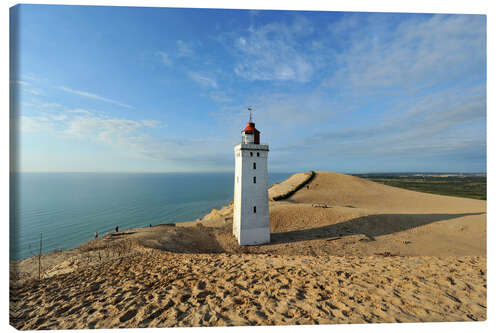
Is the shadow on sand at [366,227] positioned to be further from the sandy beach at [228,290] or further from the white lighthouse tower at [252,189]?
the sandy beach at [228,290]

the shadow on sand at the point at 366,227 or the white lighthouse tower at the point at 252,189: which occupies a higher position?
the white lighthouse tower at the point at 252,189

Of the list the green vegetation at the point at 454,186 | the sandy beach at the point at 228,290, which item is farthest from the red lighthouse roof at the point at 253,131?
the green vegetation at the point at 454,186

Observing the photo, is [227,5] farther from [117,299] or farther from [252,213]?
[252,213]

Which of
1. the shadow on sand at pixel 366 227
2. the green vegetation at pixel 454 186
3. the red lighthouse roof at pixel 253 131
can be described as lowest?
the green vegetation at pixel 454 186

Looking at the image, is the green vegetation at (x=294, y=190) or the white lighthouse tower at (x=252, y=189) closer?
the white lighthouse tower at (x=252, y=189)

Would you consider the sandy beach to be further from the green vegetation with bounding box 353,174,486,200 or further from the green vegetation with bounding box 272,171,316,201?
the green vegetation with bounding box 272,171,316,201

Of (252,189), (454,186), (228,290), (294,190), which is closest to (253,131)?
(252,189)

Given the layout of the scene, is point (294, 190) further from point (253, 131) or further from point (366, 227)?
point (253, 131)
